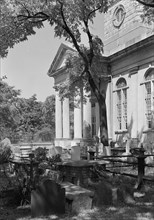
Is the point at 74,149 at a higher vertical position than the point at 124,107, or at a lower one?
lower

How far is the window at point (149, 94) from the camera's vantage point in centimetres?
2109

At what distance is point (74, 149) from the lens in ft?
52.5

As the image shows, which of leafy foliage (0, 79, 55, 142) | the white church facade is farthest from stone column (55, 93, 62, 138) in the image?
leafy foliage (0, 79, 55, 142)

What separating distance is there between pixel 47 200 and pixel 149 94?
16418 mm

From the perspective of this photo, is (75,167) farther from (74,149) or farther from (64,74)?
(64,74)

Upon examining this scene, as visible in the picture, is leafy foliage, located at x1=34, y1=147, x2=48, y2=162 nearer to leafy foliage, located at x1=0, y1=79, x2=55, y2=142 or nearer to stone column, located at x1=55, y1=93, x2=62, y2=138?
stone column, located at x1=55, y1=93, x2=62, y2=138

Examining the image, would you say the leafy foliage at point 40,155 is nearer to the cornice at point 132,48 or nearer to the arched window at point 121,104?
the arched window at point 121,104

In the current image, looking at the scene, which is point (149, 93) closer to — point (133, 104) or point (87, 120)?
point (133, 104)

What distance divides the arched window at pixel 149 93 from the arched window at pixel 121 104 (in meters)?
2.65

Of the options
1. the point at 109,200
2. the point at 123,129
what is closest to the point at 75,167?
the point at 109,200

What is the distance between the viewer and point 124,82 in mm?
24312

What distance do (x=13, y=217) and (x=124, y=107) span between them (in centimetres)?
1889

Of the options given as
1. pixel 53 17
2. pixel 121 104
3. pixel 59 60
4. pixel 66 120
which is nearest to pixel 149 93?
pixel 121 104

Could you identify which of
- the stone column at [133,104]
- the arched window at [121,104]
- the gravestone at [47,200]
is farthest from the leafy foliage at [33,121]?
the gravestone at [47,200]
